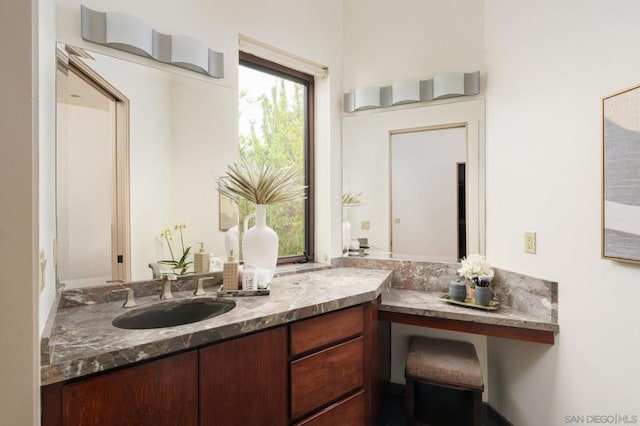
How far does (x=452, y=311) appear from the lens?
1767 millimetres

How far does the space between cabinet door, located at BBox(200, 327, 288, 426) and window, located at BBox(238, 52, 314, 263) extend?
3.05 ft

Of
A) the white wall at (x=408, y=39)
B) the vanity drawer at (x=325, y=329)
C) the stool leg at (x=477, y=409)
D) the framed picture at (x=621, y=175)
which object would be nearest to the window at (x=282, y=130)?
the white wall at (x=408, y=39)

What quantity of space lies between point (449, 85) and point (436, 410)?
2051mm

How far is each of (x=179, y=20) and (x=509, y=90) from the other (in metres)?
1.86

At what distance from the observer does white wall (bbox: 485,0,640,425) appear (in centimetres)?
124

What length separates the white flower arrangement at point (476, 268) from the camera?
6.07 feet

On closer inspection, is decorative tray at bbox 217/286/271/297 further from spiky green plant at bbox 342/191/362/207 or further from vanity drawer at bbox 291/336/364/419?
spiky green plant at bbox 342/191/362/207

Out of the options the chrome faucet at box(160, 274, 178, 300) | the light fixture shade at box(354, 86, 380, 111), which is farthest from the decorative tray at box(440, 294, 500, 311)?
the chrome faucet at box(160, 274, 178, 300)

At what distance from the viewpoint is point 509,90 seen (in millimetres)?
1814

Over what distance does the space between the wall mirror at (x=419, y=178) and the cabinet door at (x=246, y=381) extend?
1.34 metres

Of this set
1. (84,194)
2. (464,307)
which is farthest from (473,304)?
(84,194)

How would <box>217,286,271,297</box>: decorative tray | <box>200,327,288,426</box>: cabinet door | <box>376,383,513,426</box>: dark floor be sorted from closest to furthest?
<box>200,327,288,426</box>: cabinet door
<box>217,286,271,297</box>: decorative tray
<box>376,383,513,426</box>: dark floor

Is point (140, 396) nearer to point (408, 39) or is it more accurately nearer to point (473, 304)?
point (473, 304)

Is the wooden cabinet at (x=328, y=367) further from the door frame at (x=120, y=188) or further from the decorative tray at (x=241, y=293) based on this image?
the door frame at (x=120, y=188)
